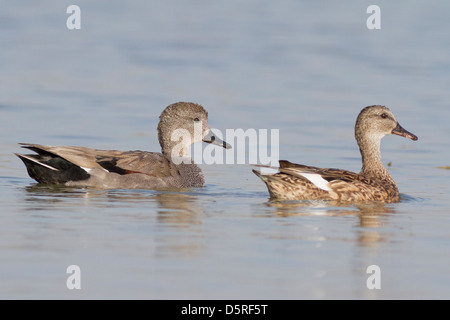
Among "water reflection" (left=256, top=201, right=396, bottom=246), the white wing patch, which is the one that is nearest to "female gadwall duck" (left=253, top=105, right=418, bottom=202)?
the white wing patch

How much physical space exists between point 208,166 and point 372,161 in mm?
2877

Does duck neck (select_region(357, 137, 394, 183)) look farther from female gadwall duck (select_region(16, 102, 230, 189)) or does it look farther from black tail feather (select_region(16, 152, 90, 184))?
black tail feather (select_region(16, 152, 90, 184))

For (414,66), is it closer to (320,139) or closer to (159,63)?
(159,63)

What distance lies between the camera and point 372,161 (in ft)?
43.2

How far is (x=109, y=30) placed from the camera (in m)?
26.6

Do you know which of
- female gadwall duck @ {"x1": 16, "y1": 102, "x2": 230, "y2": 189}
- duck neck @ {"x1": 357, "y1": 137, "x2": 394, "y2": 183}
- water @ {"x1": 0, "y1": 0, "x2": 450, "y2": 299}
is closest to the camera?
water @ {"x1": 0, "y1": 0, "x2": 450, "y2": 299}

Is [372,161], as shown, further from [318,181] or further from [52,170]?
[52,170]

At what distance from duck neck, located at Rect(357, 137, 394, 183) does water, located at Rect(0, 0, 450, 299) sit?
1.43ft

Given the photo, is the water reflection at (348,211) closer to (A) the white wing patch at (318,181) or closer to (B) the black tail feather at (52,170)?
(A) the white wing patch at (318,181)

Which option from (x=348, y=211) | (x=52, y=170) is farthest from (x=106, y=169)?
(x=348, y=211)

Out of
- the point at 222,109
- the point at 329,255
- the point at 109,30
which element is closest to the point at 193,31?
the point at 109,30

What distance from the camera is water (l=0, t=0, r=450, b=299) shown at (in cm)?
817

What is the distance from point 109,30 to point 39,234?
17724 mm

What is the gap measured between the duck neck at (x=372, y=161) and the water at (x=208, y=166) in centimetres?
44
